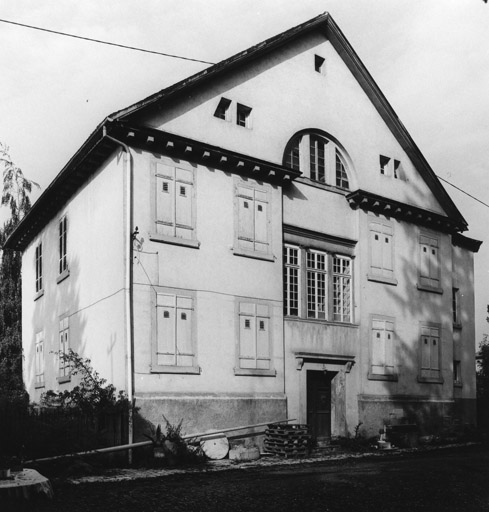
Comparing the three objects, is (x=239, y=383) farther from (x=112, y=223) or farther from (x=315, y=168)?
(x=315, y=168)

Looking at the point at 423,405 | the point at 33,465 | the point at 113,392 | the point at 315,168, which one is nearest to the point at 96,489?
the point at 33,465

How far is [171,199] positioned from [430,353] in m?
10.9

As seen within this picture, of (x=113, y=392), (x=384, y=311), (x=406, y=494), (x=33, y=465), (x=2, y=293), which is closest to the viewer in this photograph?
(x=406, y=494)

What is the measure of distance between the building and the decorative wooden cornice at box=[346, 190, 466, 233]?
7cm

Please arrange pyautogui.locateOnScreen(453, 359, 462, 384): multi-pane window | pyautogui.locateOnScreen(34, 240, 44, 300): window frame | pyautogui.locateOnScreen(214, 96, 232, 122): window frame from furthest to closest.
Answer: pyautogui.locateOnScreen(453, 359, 462, 384): multi-pane window
pyautogui.locateOnScreen(34, 240, 44, 300): window frame
pyautogui.locateOnScreen(214, 96, 232, 122): window frame

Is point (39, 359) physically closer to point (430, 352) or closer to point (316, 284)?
point (316, 284)

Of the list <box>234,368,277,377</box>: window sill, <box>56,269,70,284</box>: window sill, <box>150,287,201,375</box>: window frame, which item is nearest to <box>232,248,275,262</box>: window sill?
<box>150,287,201,375</box>: window frame

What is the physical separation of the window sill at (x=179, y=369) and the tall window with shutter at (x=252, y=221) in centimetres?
313

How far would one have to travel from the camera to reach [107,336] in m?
17.2

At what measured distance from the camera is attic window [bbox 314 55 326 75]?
846 inches

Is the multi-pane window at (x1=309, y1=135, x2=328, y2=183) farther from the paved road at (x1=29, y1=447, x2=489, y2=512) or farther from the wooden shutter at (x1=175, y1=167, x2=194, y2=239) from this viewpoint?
the paved road at (x1=29, y1=447, x2=489, y2=512)

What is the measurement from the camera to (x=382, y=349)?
71.2 feet

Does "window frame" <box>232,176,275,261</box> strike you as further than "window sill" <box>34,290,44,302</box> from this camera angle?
No

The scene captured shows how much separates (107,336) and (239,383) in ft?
11.1
